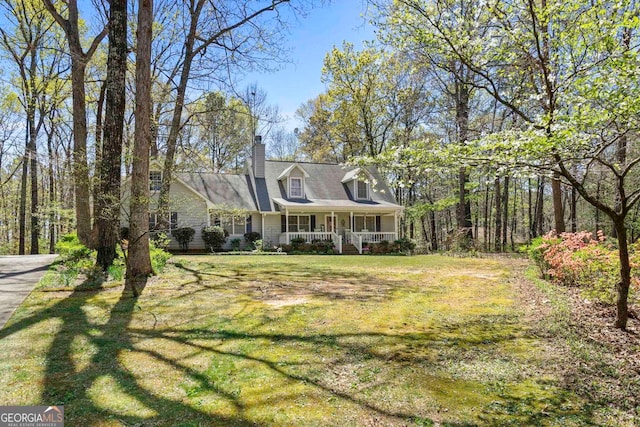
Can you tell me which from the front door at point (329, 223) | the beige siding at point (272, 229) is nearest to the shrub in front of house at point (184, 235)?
the beige siding at point (272, 229)

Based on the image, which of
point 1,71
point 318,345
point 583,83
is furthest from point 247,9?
point 1,71

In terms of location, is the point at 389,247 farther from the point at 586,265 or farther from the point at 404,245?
the point at 586,265

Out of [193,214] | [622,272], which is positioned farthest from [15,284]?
[193,214]

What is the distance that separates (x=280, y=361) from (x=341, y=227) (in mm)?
20418

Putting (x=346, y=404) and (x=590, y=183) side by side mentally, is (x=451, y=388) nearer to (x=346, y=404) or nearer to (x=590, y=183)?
(x=346, y=404)

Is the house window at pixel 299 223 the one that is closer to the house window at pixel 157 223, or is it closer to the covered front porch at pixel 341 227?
the covered front porch at pixel 341 227

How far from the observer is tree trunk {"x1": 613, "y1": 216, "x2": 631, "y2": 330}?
4.58m

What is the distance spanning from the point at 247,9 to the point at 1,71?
16.0 m

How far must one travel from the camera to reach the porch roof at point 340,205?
21.6 metres

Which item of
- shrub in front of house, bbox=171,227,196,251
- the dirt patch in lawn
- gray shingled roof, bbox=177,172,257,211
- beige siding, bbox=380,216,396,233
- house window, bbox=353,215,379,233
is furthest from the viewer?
beige siding, bbox=380,216,396,233

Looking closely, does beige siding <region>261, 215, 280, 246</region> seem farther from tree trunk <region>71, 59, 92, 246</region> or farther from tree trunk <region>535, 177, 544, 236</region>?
tree trunk <region>535, 177, 544, 236</region>

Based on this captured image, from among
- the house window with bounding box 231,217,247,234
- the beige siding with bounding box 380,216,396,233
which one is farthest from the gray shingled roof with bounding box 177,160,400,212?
the beige siding with bounding box 380,216,396,233

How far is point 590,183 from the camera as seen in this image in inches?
578

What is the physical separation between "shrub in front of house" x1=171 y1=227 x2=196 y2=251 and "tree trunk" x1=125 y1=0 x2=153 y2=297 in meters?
11.9
